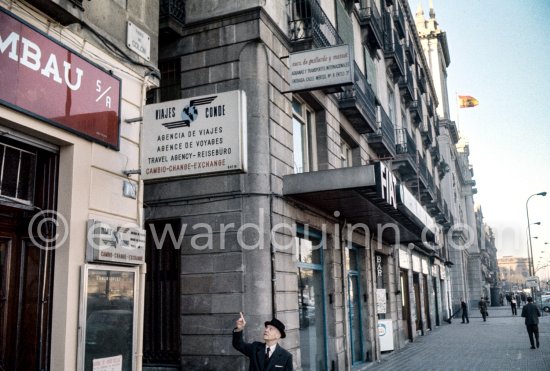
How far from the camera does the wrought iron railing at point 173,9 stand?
36.6 feet

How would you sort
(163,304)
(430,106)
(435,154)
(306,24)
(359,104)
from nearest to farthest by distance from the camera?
(163,304)
(306,24)
(359,104)
(435,154)
(430,106)

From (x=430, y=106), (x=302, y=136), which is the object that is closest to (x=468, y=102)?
(x=430, y=106)

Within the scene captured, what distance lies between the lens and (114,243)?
6633mm

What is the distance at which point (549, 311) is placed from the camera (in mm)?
46219

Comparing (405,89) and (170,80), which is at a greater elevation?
(405,89)

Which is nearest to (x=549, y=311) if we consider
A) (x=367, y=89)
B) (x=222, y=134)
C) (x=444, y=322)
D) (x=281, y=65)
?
(x=444, y=322)

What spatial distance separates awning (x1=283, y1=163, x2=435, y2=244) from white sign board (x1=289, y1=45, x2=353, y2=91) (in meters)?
1.74

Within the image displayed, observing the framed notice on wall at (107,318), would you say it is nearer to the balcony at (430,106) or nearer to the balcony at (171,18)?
the balcony at (171,18)

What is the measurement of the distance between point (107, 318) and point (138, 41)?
3.85m

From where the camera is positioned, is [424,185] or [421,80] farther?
[421,80]

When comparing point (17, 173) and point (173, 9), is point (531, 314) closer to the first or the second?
point (173, 9)

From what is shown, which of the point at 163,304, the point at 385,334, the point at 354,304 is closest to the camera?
the point at 163,304

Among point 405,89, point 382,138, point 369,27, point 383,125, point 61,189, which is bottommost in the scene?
point 61,189

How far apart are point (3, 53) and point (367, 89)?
13.3 meters
